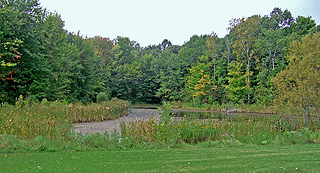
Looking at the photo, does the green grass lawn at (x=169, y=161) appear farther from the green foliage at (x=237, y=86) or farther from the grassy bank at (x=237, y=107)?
the green foliage at (x=237, y=86)

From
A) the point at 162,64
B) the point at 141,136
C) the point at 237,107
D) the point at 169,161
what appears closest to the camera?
the point at 169,161

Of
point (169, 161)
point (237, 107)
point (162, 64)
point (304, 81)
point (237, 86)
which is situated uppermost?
point (162, 64)

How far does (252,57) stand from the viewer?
110 ft

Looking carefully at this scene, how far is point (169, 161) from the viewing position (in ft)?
18.5

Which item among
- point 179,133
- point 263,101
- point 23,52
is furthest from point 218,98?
point 179,133

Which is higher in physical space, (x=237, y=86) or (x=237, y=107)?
(x=237, y=86)

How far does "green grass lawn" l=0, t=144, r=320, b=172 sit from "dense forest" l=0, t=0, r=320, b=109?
21.5 feet

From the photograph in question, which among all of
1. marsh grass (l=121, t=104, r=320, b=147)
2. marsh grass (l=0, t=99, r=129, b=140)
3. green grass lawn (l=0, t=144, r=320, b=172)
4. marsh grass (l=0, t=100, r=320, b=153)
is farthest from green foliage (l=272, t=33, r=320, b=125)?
marsh grass (l=0, t=99, r=129, b=140)

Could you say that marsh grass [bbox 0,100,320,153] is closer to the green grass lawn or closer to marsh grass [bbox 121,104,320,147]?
marsh grass [bbox 121,104,320,147]

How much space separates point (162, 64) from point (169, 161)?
4324cm

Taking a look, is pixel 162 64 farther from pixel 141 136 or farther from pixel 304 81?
pixel 141 136

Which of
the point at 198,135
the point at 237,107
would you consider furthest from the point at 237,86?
the point at 198,135

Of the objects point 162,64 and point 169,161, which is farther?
point 162,64

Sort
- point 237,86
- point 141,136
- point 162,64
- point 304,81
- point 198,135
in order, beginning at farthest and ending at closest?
point 162,64, point 237,86, point 304,81, point 198,135, point 141,136
